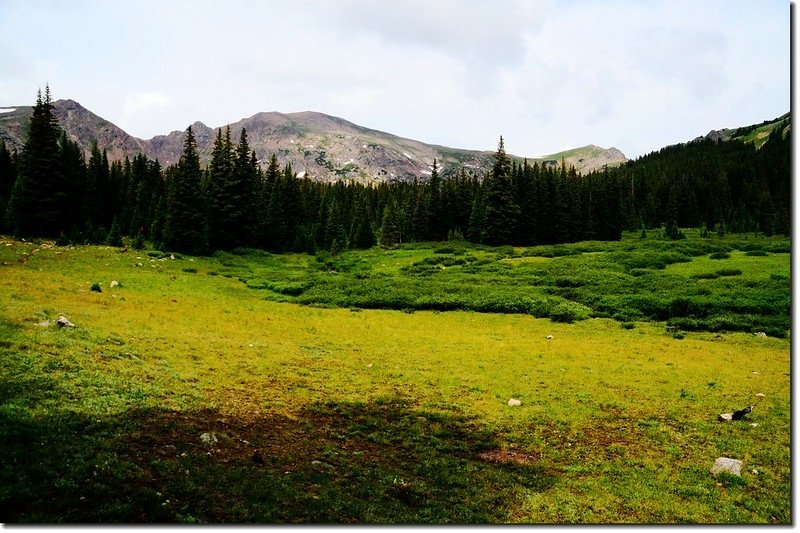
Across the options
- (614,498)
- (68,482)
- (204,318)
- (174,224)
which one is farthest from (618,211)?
(68,482)

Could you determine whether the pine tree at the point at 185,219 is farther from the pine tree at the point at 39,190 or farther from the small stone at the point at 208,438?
the small stone at the point at 208,438

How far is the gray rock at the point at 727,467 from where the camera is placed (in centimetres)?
1170

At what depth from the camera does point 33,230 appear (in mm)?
54938

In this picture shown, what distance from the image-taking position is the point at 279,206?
79625mm

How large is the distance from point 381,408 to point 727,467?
31.7ft

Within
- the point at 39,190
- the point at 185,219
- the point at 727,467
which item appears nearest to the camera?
the point at 727,467

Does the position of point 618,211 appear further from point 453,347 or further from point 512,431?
point 512,431

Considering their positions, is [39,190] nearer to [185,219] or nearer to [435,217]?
[185,219]

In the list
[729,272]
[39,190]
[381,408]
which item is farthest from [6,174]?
[729,272]

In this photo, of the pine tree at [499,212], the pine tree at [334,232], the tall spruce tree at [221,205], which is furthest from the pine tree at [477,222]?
the tall spruce tree at [221,205]

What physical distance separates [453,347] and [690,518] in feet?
54.0

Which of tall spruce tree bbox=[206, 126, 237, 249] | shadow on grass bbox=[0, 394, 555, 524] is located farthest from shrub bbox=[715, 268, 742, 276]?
tall spruce tree bbox=[206, 126, 237, 249]

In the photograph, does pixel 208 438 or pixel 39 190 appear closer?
pixel 208 438

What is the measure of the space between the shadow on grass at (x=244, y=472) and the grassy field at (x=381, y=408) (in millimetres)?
51
